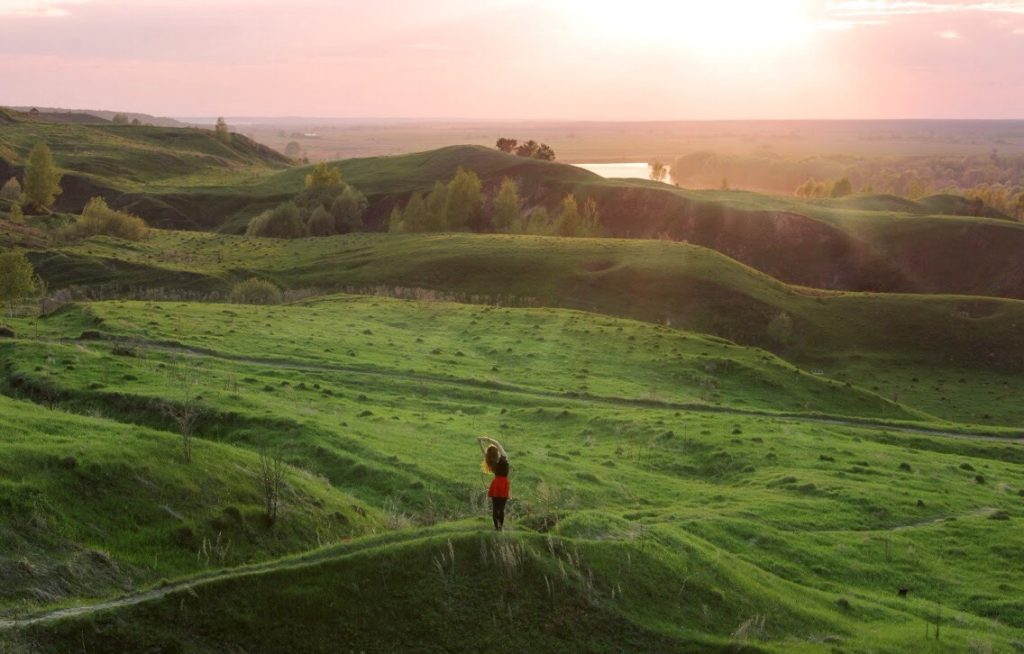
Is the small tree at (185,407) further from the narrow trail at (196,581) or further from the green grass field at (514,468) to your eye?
the narrow trail at (196,581)

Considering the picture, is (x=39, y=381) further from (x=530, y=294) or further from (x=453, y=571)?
(x=530, y=294)

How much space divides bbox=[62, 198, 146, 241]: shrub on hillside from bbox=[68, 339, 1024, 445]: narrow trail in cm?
7981

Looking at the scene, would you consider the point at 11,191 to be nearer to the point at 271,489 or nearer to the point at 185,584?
the point at 271,489

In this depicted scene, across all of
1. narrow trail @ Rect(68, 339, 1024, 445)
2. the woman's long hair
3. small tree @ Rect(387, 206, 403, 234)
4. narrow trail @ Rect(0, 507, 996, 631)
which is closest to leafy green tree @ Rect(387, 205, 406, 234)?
small tree @ Rect(387, 206, 403, 234)

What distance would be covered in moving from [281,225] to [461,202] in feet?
98.6

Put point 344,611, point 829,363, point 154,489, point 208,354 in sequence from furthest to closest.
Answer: point 829,363 → point 208,354 → point 154,489 → point 344,611

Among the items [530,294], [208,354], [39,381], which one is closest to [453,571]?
[39,381]

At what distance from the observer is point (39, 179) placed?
447ft

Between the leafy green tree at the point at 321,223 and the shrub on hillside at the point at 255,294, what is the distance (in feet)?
184

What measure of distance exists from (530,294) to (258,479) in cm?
7341

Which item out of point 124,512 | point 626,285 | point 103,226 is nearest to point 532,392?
point 124,512

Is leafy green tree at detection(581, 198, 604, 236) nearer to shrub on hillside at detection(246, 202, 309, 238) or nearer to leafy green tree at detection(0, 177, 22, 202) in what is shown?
shrub on hillside at detection(246, 202, 309, 238)

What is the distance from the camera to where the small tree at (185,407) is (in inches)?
989

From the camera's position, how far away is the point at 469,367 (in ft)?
180
